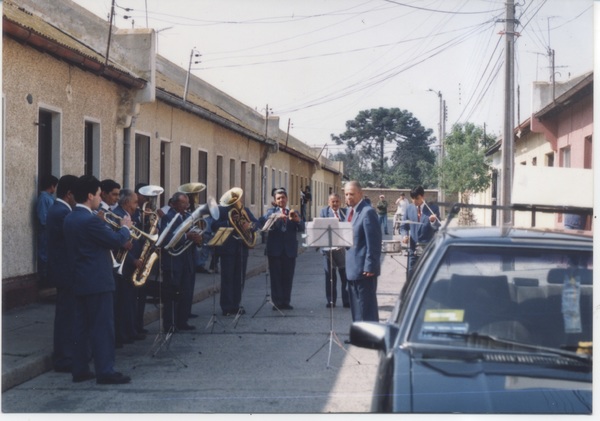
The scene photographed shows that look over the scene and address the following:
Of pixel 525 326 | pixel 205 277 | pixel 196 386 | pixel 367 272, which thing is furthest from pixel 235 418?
pixel 205 277

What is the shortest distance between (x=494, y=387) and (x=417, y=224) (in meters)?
8.21

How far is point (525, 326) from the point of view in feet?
14.9

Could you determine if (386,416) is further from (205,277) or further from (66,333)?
(205,277)

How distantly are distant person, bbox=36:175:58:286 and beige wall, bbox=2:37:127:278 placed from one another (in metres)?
0.14

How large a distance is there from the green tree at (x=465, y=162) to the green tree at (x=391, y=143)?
1.00ft

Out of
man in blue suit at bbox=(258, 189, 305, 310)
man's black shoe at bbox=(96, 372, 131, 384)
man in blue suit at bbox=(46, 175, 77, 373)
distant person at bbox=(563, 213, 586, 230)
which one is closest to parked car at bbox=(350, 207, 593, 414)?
distant person at bbox=(563, 213, 586, 230)

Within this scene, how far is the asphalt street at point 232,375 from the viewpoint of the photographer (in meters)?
6.73

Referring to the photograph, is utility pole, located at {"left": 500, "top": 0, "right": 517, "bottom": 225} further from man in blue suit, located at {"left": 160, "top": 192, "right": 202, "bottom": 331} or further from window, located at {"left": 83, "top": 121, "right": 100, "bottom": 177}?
window, located at {"left": 83, "top": 121, "right": 100, "bottom": 177}

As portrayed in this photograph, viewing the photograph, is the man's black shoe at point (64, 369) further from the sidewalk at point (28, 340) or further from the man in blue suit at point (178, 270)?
the man in blue suit at point (178, 270)

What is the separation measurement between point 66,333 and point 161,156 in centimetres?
1065

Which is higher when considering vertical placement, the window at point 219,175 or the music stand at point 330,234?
the window at point 219,175

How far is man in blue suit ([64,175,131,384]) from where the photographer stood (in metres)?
7.48

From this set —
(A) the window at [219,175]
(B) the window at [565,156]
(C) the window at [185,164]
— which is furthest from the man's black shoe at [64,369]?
(A) the window at [219,175]

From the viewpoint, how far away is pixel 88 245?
24.6ft
